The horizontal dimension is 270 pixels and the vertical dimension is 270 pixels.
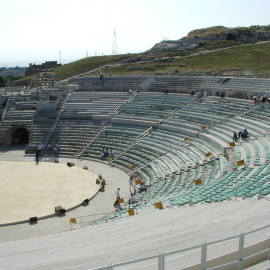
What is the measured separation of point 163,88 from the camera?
162 ft

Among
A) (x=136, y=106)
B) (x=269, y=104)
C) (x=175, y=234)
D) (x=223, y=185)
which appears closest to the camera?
(x=175, y=234)

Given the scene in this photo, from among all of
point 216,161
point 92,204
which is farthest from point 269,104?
point 92,204

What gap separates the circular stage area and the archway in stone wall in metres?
9.10

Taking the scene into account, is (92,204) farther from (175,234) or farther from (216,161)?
(175,234)

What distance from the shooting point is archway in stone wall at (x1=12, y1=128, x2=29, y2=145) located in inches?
1834

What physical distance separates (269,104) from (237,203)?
23655 mm

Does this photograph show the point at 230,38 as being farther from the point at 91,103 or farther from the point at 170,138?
the point at 170,138

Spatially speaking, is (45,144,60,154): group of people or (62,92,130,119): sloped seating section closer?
(45,144,60,154): group of people

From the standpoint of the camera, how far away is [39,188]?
97.3 feet

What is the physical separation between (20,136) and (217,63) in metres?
30.9

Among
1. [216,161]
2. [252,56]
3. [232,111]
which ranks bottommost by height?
[216,161]

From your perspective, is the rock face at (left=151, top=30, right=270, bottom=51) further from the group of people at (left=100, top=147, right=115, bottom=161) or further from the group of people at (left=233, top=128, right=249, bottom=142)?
the group of people at (left=233, top=128, right=249, bottom=142)

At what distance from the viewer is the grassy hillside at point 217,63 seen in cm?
5572

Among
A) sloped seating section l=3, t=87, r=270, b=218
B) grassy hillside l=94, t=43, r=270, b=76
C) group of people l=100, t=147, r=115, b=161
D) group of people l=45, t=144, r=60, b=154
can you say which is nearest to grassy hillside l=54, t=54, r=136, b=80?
grassy hillside l=94, t=43, r=270, b=76
